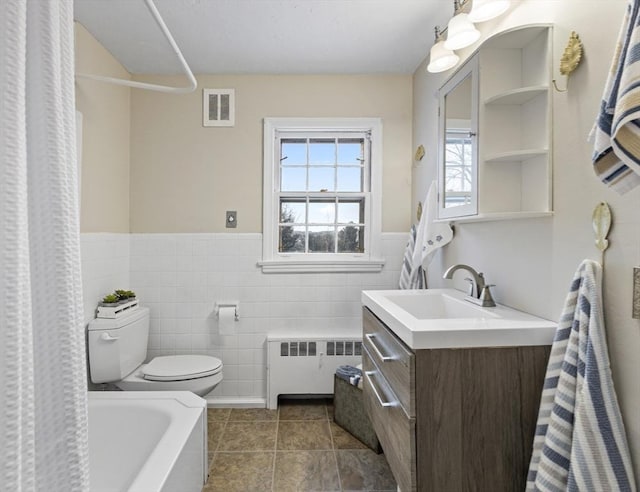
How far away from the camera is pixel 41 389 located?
20.2 inches

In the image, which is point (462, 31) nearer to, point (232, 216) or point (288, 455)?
point (232, 216)

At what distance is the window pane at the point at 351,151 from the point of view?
2.78m

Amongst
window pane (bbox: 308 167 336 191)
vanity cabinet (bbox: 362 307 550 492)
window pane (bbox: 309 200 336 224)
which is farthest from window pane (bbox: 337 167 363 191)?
vanity cabinet (bbox: 362 307 550 492)

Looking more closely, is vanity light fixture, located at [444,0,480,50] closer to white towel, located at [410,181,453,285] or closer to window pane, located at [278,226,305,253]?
white towel, located at [410,181,453,285]

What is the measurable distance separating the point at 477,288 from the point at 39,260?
4.97 ft

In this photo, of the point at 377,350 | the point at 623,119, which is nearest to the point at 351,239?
the point at 377,350

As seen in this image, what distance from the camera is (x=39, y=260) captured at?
51cm

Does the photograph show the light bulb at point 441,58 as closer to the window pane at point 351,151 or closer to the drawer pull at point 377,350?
the window pane at point 351,151

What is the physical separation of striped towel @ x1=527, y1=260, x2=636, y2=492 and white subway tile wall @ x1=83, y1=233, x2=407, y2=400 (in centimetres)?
174

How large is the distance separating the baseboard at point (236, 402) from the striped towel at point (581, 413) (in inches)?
76.3

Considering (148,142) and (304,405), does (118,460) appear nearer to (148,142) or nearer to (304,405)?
(304,405)

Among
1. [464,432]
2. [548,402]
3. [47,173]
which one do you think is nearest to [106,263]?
[47,173]

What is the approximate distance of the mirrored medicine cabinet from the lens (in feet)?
4.11

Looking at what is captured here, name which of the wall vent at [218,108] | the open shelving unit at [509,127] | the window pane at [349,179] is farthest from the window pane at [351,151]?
the open shelving unit at [509,127]
